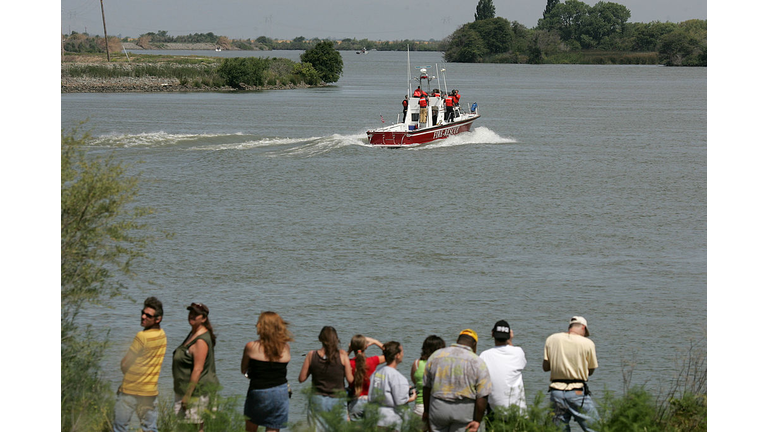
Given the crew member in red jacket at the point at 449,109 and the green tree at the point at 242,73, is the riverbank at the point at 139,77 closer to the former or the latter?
the green tree at the point at 242,73

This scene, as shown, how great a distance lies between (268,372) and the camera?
7.30 m

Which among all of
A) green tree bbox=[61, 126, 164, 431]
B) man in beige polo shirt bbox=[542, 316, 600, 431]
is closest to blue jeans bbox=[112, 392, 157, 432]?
green tree bbox=[61, 126, 164, 431]

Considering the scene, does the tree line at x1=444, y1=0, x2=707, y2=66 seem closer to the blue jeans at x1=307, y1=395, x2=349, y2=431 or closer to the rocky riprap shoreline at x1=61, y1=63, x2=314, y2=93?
the rocky riprap shoreline at x1=61, y1=63, x2=314, y2=93

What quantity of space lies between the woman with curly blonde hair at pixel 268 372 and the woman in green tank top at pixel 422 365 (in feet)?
3.63

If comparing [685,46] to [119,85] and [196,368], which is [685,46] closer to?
[119,85]

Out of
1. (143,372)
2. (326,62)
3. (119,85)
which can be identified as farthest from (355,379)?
(326,62)

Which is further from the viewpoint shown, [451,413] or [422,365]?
[422,365]

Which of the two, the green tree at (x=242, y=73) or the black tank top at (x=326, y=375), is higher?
the green tree at (x=242, y=73)

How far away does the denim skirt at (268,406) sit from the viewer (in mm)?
7391

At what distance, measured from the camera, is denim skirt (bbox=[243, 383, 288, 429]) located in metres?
7.39

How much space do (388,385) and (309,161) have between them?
35.5 m

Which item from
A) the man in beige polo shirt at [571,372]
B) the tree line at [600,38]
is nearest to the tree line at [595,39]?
the tree line at [600,38]

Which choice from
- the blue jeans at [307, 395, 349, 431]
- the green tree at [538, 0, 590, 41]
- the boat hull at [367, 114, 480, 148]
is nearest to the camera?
the blue jeans at [307, 395, 349, 431]

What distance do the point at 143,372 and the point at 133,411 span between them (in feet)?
1.19
